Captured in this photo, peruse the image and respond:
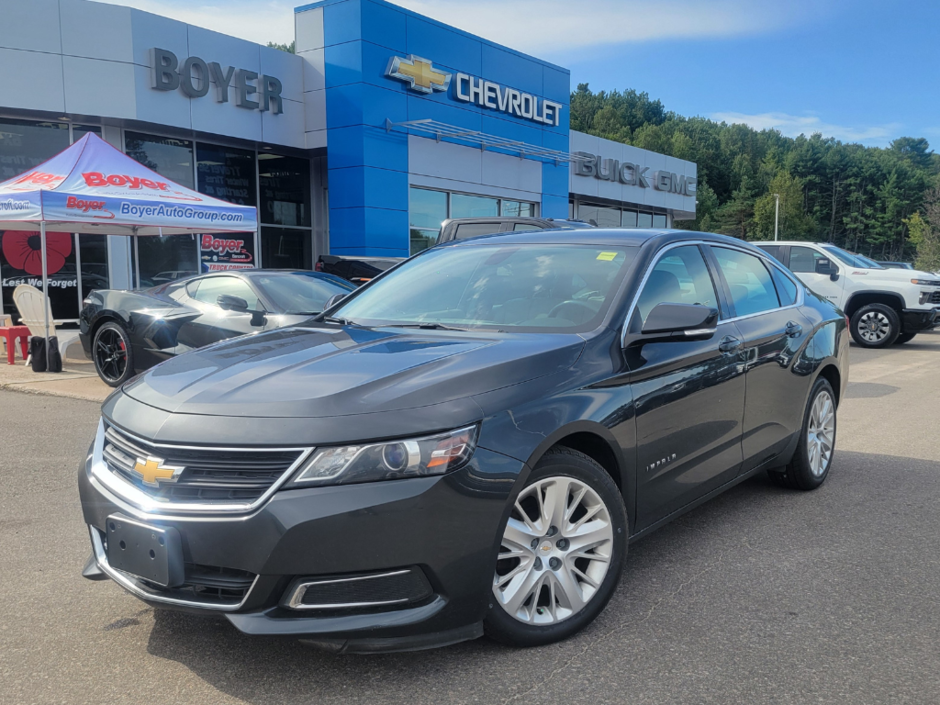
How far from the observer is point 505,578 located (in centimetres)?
270

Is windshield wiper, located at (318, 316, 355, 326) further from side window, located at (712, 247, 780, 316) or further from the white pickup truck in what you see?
the white pickup truck

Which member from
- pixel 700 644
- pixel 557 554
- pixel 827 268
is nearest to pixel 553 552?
pixel 557 554

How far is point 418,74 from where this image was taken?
20.0 meters

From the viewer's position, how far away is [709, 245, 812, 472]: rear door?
13.6 feet

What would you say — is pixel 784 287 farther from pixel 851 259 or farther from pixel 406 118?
pixel 406 118

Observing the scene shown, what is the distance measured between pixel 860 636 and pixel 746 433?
1.28 meters

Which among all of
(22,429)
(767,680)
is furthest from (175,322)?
(767,680)

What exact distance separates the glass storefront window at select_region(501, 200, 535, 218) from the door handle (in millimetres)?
20239

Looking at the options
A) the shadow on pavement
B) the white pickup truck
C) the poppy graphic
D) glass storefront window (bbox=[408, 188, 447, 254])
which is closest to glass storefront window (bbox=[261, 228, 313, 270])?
glass storefront window (bbox=[408, 188, 447, 254])

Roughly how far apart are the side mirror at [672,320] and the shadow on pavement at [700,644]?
1045mm

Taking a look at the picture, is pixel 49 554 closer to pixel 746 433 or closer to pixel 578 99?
pixel 746 433

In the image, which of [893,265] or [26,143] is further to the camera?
[893,265]

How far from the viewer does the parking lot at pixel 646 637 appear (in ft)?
8.40

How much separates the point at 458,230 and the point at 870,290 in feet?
24.8
